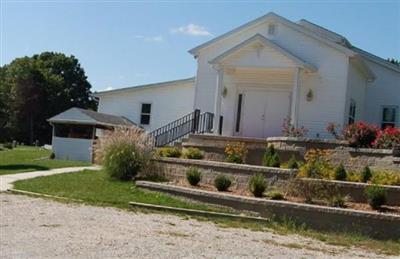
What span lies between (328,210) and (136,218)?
4.10m

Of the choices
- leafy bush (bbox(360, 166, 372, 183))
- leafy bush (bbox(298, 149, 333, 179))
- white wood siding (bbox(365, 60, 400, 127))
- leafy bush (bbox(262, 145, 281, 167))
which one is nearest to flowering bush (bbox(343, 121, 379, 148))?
leafy bush (bbox(298, 149, 333, 179))

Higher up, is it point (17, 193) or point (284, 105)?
point (284, 105)

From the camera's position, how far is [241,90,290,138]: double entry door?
22.4 metres

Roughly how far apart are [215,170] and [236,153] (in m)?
1.44

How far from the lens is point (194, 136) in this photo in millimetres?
20062

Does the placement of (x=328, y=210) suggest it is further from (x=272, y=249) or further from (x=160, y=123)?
(x=160, y=123)

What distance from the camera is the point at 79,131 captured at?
105ft

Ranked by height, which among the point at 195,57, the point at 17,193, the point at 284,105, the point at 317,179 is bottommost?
the point at 17,193


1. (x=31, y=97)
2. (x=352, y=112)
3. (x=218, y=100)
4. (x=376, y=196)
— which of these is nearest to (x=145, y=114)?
(x=218, y=100)

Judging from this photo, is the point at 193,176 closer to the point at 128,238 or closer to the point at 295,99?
the point at 128,238

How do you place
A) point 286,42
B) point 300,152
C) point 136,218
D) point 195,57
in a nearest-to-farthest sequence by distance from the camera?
1. point 136,218
2. point 300,152
3. point 286,42
4. point 195,57

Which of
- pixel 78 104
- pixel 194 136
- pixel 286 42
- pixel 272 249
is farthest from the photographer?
pixel 78 104

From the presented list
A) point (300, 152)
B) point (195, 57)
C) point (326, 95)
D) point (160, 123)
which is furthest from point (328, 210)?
point (160, 123)

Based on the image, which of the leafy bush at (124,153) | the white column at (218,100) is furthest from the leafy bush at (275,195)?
the white column at (218,100)
